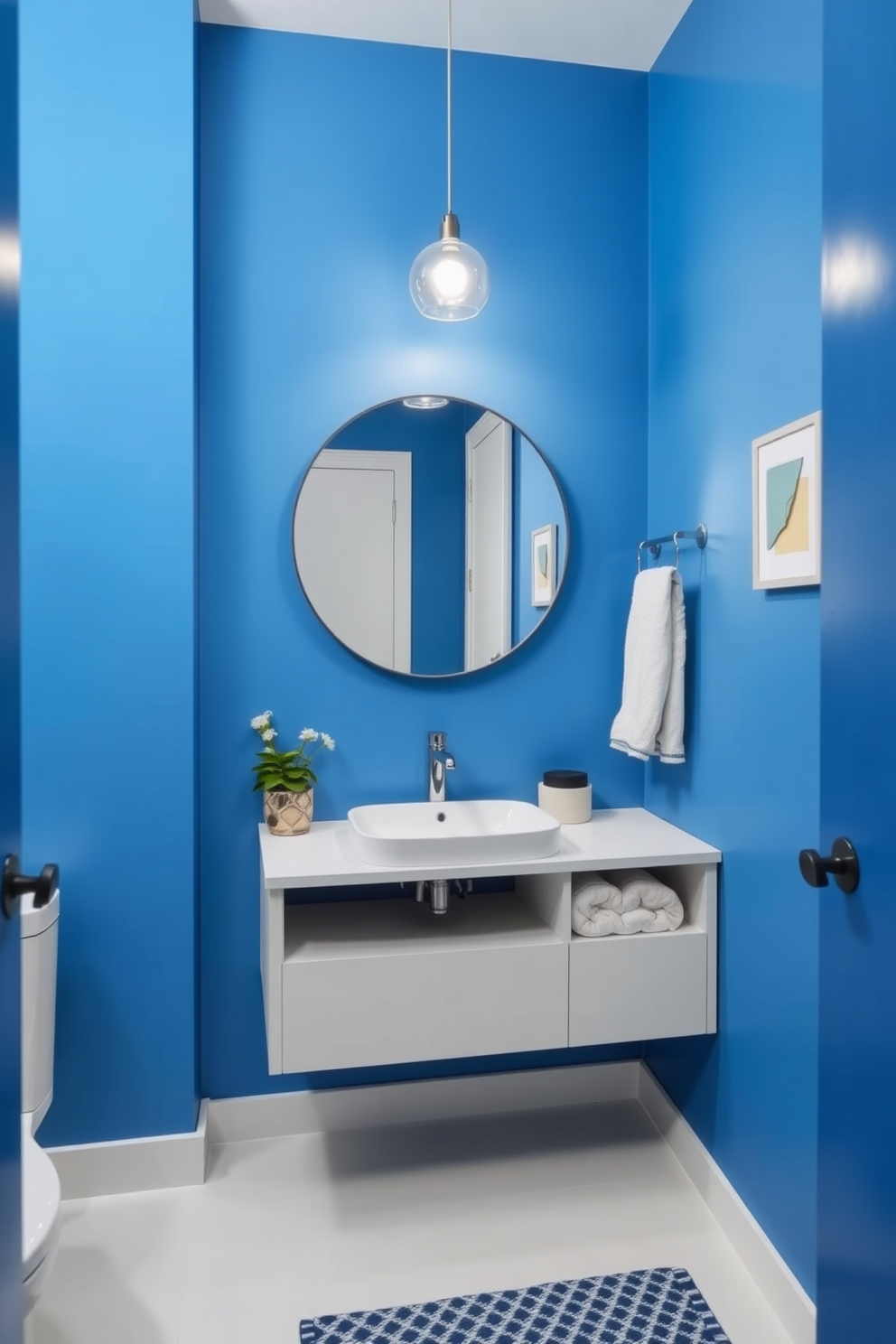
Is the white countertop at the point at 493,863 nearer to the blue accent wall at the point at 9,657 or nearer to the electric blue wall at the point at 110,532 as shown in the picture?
the electric blue wall at the point at 110,532

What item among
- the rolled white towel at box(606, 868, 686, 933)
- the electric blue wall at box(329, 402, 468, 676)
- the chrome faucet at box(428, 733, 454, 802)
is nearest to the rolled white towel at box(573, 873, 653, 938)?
the rolled white towel at box(606, 868, 686, 933)

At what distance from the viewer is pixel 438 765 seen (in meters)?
2.24

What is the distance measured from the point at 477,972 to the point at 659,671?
76 cm

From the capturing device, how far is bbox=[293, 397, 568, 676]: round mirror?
7.37 ft

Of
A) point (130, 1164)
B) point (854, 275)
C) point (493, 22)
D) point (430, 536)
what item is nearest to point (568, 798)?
point (430, 536)

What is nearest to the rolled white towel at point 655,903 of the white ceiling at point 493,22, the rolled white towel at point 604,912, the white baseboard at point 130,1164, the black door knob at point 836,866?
the rolled white towel at point 604,912

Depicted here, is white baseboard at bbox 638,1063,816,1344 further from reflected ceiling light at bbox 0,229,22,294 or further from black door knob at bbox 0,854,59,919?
reflected ceiling light at bbox 0,229,22,294

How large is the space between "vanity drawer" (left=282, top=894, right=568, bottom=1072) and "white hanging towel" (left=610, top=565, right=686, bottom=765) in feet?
1.62

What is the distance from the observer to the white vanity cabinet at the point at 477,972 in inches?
71.8

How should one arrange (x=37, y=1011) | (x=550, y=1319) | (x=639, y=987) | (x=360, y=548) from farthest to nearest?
(x=360, y=548)
(x=639, y=987)
(x=37, y=1011)
(x=550, y=1319)

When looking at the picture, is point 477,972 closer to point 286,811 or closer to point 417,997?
point 417,997

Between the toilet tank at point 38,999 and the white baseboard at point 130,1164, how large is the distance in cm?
22

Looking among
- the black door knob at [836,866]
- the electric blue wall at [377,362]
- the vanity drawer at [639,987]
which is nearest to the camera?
the black door knob at [836,866]

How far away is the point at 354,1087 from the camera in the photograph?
7.53 feet
